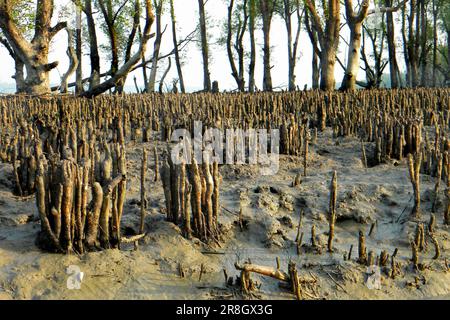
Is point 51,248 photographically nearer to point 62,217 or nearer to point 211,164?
point 62,217

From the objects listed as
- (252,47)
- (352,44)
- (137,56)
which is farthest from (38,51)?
(252,47)

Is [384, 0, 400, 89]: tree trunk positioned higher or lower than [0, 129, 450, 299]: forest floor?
higher

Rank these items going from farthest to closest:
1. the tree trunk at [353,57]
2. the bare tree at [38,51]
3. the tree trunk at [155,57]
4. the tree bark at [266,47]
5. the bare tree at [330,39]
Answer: the tree bark at [266,47], the tree trunk at [155,57], the bare tree at [330,39], the tree trunk at [353,57], the bare tree at [38,51]

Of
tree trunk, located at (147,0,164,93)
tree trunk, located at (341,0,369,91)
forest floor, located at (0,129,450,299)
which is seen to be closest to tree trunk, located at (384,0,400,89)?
tree trunk, located at (341,0,369,91)

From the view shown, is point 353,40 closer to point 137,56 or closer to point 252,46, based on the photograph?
point 137,56

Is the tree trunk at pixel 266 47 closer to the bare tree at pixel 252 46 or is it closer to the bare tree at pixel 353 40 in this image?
the bare tree at pixel 252 46

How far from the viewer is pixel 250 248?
3.20m

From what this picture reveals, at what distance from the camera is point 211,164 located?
3.41 metres

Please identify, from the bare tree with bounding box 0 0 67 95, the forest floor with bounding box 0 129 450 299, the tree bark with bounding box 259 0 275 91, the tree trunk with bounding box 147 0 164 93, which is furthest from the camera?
the tree bark with bounding box 259 0 275 91

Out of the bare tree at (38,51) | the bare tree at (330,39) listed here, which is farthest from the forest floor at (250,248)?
the bare tree at (330,39)

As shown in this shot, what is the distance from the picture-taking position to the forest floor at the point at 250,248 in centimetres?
264

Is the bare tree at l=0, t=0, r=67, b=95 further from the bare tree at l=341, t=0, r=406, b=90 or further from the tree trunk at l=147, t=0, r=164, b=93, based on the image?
the bare tree at l=341, t=0, r=406, b=90

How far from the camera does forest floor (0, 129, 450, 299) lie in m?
2.64
